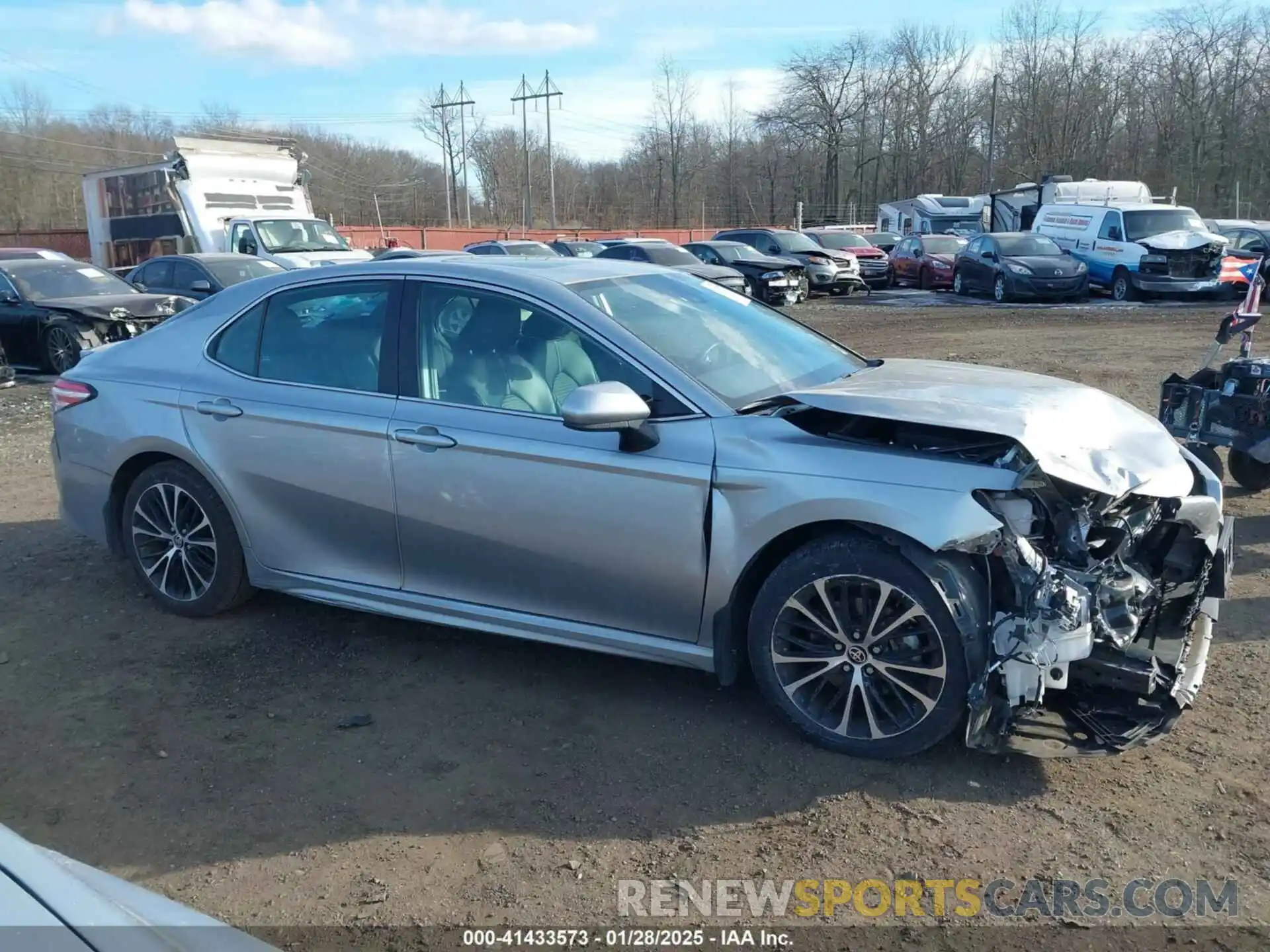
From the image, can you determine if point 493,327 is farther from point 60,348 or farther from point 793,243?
point 793,243

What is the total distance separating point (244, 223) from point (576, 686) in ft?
56.8

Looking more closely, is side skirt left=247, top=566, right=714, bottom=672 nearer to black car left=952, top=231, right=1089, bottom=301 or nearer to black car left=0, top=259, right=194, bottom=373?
black car left=0, top=259, right=194, bottom=373

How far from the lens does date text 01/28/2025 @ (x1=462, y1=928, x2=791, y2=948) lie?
8.97 feet

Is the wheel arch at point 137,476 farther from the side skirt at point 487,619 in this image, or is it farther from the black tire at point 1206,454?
the black tire at point 1206,454

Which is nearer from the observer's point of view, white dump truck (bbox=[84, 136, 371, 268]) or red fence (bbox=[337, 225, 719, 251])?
white dump truck (bbox=[84, 136, 371, 268])

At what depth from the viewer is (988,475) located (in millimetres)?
3324

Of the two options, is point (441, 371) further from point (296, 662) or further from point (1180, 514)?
point (1180, 514)

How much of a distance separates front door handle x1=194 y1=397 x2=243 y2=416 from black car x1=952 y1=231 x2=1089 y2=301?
66.9 feet

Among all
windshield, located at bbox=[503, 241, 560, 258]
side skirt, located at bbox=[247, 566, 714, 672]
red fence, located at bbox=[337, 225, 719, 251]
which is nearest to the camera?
side skirt, located at bbox=[247, 566, 714, 672]

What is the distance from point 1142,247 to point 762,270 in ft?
25.9

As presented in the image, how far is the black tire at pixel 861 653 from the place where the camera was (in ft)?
11.0

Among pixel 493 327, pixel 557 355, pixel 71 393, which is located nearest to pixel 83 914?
pixel 557 355

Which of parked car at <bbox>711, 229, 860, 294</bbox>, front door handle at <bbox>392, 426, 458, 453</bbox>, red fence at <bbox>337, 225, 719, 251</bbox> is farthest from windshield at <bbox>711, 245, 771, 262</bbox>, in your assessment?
front door handle at <bbox>392, 426, 458, 453</bbox>

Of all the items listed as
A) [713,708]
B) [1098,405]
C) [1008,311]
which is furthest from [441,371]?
[1008,311]
